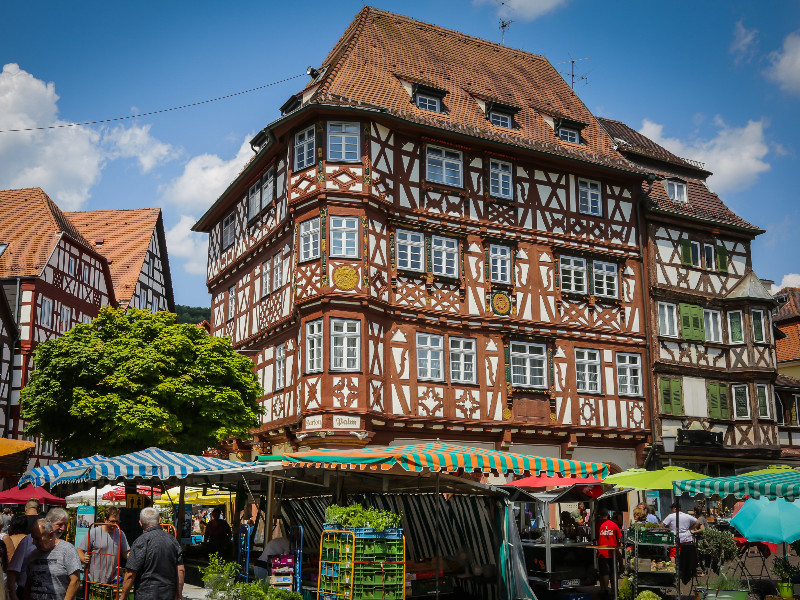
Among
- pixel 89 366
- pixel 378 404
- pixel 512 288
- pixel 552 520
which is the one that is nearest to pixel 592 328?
pixel 512 288

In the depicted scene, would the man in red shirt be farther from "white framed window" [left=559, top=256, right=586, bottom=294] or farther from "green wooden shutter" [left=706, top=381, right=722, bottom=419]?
"green wooden shutter" [left=706, top=381, right=722, bottom=419]

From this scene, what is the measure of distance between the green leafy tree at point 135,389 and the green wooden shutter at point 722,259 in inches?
716

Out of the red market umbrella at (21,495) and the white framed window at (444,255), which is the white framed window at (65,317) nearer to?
the red market umbrella at (21,495)

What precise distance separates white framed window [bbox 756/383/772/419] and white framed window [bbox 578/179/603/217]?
8.72 meters

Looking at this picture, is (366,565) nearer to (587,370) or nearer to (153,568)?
(153,568)

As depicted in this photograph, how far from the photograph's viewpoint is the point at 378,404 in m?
25.6

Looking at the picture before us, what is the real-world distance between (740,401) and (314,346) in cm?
1636

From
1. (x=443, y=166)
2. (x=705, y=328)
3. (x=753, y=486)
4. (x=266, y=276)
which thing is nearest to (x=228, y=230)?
(x=266, y=276)

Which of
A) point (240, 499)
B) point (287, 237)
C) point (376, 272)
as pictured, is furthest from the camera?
point (287, 237)

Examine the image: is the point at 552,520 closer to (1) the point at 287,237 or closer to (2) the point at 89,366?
(1) the point at 287,237

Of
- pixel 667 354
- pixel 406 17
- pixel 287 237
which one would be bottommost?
pixel 667 354

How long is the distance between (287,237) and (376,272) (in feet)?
11.4

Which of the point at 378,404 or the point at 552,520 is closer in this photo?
the point at 378,404

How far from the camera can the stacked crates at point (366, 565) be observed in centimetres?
1262
